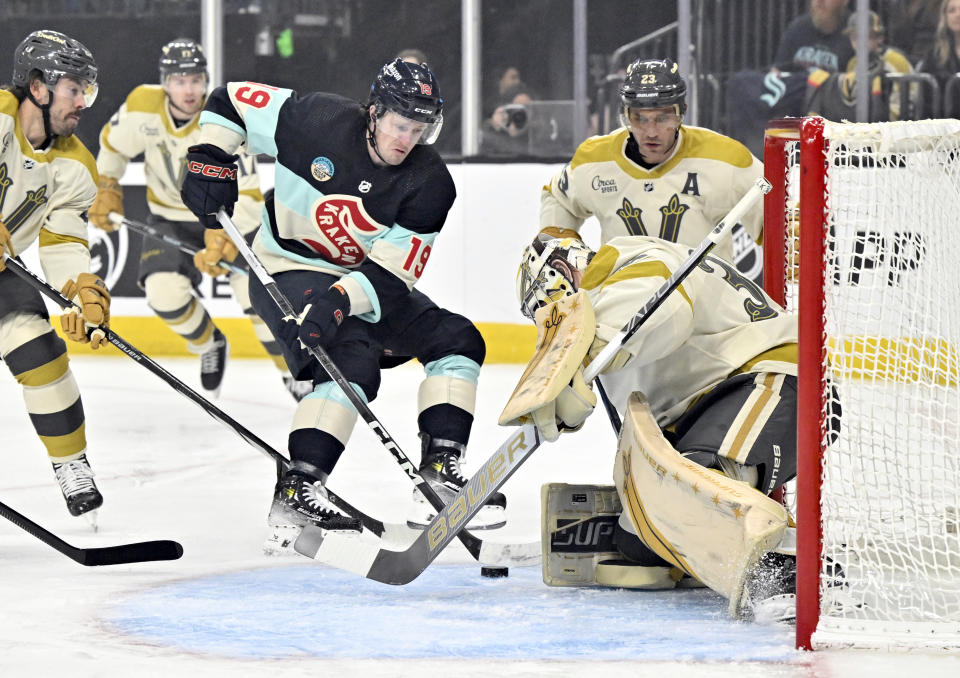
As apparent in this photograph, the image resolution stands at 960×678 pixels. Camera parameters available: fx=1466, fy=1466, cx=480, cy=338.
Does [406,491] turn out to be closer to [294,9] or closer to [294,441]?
[294,441]

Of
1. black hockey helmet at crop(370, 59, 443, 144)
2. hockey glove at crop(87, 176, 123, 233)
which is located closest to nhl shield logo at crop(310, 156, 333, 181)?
black hockey helmet at crop(370, 59, 443, 144)

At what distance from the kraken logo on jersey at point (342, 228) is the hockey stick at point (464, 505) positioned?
0.62 metres

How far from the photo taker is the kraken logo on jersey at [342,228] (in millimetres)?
2902

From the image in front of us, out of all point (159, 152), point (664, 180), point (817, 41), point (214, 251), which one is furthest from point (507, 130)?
point (664, 180)

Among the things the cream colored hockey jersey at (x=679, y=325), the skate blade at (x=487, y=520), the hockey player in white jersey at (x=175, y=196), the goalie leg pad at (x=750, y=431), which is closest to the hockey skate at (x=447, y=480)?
the skate blade at (x=487, y=520)

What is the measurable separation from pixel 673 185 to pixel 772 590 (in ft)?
4.70

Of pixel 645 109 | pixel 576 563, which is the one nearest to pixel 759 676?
pixel 576 563

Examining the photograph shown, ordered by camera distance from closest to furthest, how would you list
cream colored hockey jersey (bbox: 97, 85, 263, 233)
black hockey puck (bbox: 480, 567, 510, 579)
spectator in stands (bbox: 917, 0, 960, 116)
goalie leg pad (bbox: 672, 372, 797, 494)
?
1. goalie leg pad (bbox: 672, 372, 797, 494)
2. black hockey puck (bbox: 480, 567, 510, 579)
3. cream colored hockey jersey (bbox: 97, 85, 263, 233)
4. spectator in stands (bbox: 917, 0, 960, 116)

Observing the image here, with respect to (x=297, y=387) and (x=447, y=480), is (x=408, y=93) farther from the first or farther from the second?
(x=297, y=387)

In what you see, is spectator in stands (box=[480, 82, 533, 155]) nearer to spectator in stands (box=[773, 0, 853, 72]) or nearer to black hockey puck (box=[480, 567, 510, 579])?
spectator in stands (box=[773, 0, 853, 72])

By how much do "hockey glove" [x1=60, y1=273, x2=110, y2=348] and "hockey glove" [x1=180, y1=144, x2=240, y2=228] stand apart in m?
0.26

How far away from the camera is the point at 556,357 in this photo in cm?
222

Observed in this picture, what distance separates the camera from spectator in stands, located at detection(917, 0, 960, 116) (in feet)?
17.3

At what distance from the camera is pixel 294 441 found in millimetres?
2723
